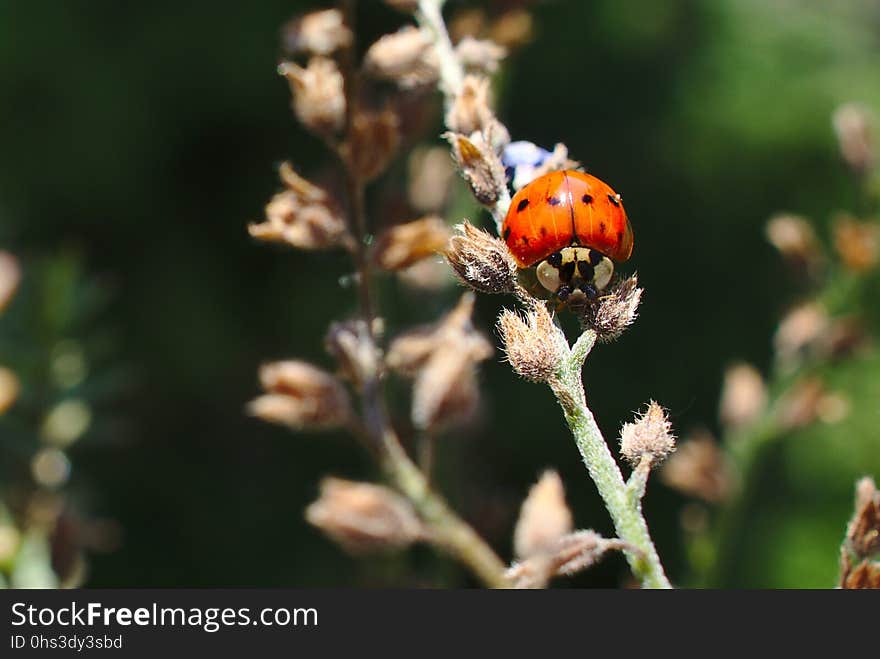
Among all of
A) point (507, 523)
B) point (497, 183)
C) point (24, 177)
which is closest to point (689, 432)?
point (507, 523)

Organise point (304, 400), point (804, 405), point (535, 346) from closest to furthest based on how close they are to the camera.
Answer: point (535, 346)
point (304, 400)
point (804, 405)

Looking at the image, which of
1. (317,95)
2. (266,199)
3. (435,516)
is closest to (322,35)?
(317,95)

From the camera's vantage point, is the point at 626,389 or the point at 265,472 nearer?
the point at 626,389

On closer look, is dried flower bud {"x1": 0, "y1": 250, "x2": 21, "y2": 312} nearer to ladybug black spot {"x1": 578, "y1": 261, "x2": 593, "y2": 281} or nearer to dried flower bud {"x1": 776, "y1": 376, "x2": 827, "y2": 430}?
ladybug black spot {"x1": 578, "y1": 261, "x2": 593, "y2": 281}

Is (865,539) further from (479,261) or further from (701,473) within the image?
(701,473)

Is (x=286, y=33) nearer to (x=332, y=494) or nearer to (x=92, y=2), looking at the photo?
(x=332, y=494)

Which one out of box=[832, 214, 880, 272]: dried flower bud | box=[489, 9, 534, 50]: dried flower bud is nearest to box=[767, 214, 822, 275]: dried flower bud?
box=[832, 214, 880, 272]: dried flower bud

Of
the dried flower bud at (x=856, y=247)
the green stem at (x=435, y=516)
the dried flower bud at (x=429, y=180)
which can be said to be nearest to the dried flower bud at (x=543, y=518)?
the green stem at (x=435, y=516)
